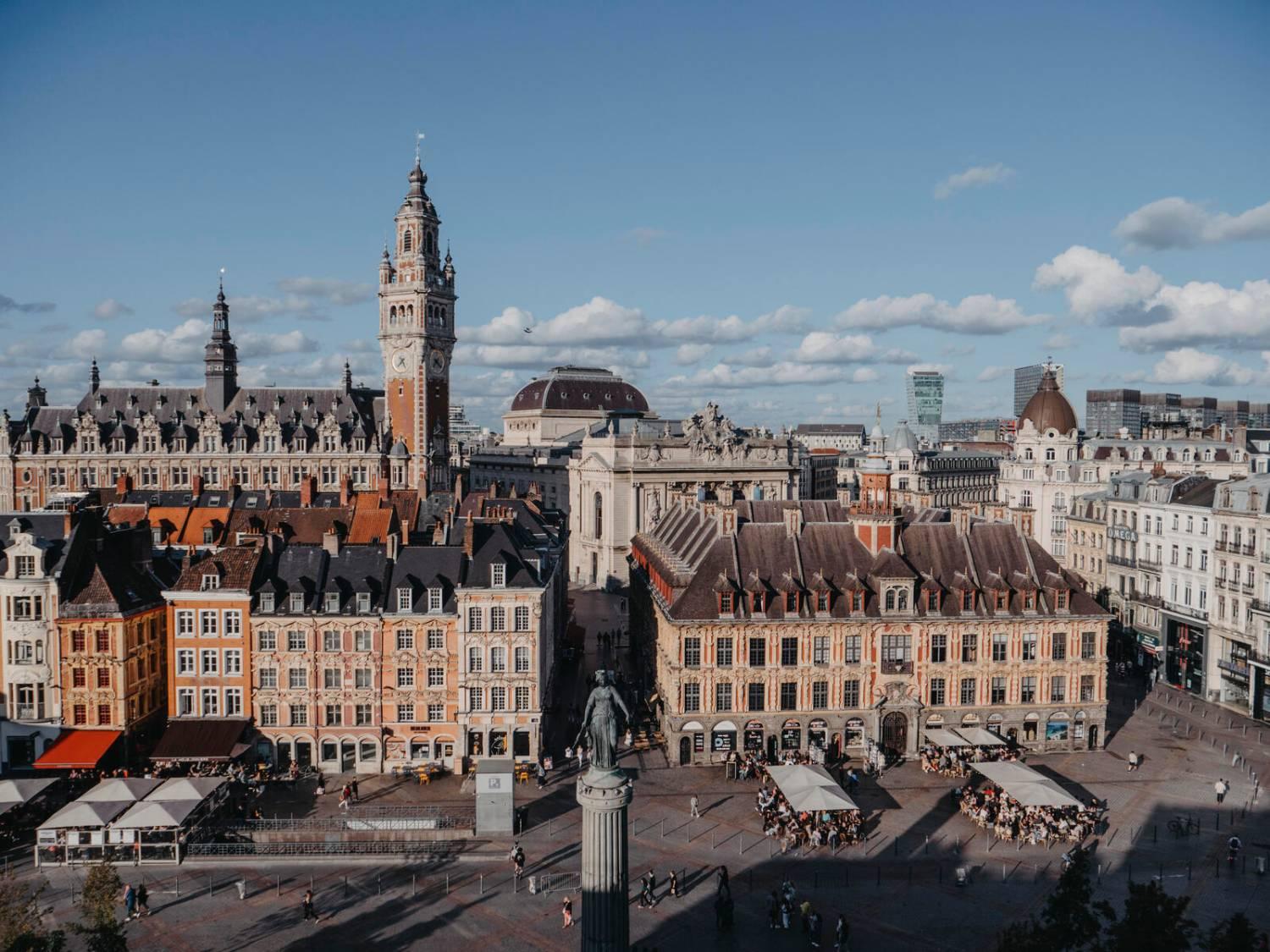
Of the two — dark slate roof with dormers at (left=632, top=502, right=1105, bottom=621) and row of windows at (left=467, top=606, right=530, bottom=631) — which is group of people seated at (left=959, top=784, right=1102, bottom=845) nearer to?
dark slate roof with dormers at (left=632, top=502, right=1105, bottom=621)

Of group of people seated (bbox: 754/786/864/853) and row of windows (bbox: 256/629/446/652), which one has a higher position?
row of windows (bbox: 256/629/446/652)

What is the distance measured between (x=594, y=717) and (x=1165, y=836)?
35.3 m

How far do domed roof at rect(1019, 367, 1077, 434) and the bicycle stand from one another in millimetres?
77049

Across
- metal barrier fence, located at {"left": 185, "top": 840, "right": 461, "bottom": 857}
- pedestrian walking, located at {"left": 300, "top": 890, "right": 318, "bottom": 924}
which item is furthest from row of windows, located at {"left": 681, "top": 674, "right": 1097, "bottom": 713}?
pedestrian walking, located at {"left": 300, "top": 890, "right": 318, "bottom": 924}

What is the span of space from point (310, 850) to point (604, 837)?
2420cm

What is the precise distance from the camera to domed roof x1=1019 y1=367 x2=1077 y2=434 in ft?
410

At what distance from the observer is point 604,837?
99.9ft

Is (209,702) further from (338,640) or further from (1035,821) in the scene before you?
(1035,821)

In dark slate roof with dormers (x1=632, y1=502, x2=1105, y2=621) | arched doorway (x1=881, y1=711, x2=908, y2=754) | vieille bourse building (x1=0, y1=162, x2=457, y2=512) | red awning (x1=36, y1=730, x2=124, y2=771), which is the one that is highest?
vieille bourse building (x1=0, y1=162, x2=457, y2=512)

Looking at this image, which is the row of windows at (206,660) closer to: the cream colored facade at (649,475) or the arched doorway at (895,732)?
the arched doorway at (895,732)

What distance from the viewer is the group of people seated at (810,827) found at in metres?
50.7

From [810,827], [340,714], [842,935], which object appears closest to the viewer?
[842,935]

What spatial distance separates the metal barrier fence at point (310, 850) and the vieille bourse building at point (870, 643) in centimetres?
1869

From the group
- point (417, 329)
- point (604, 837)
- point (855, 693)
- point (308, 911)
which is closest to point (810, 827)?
point (855, 693)
